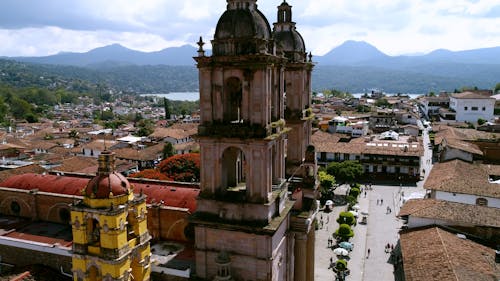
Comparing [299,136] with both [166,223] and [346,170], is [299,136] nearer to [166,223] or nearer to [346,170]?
[166,223]

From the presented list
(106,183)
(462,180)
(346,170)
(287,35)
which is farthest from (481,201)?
(106,183)

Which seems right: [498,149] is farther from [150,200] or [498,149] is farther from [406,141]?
[150,200]

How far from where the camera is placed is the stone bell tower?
16.2 meters

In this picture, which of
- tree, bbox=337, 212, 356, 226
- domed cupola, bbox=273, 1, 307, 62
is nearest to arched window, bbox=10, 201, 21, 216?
domed cupola, bbox=273, 1, 307, 62

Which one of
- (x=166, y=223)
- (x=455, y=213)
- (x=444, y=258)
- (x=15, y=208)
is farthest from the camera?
(x=455, y=213)

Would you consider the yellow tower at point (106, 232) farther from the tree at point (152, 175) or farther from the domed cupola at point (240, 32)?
the tree at point (152, 175)

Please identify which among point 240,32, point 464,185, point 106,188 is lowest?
point 464,185

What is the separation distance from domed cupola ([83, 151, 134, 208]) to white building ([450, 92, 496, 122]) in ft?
333

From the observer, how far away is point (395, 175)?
5928 cm

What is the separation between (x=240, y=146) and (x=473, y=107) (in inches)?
3986

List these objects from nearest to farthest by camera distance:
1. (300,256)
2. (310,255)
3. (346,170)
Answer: (300,256)
(310,255)
(346,170)

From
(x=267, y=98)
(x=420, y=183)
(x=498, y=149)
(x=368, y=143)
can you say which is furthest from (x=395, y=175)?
(x=267, y=98)

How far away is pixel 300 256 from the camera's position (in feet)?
67.9

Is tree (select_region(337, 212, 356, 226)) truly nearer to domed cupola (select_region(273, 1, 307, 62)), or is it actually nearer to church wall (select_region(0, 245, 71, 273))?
domed cupola (select_region(273, 1, 307, 62))
